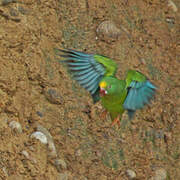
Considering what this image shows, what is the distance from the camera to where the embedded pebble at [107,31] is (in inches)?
196

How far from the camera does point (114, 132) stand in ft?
15.7

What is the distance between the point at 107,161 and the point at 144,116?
0.73 m

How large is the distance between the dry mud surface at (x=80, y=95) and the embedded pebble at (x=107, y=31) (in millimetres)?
10

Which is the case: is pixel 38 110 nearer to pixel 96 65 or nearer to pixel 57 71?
pixel 57 71

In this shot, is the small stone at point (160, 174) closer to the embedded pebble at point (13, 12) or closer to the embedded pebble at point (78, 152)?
the embedded pebble at point (78, 152)

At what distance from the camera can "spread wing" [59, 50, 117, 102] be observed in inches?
147

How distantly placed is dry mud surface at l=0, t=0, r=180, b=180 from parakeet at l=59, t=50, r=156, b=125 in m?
0.64

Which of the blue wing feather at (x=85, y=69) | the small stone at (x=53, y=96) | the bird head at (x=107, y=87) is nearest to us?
the bird head at (x=107, y=87)

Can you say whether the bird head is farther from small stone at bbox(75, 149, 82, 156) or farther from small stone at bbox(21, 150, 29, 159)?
small stone at bbox(75, 149, 82, 156)

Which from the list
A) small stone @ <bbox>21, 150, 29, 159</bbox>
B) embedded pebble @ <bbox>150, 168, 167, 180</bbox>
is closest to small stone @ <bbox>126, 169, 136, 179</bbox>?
embedded pebble @ <bbox>150, 168, 167, 180</bbox>

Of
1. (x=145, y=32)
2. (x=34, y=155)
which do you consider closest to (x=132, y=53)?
(x=145, y=32)

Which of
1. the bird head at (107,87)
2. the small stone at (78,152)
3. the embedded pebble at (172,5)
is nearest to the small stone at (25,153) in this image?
the small stone at (78,152)

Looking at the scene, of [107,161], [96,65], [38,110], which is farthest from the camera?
[107,161]

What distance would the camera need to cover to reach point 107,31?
4988mm
